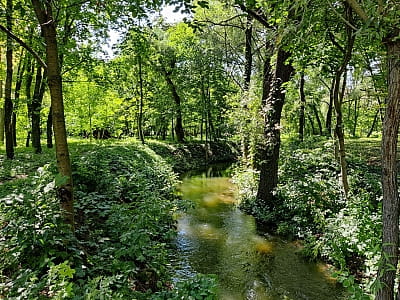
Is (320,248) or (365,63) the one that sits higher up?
(365,63)

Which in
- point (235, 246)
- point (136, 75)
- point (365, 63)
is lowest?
point (235, 246)

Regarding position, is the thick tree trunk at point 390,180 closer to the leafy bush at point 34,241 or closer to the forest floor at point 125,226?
the forest floor at point 125,226

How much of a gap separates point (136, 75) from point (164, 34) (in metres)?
3.54

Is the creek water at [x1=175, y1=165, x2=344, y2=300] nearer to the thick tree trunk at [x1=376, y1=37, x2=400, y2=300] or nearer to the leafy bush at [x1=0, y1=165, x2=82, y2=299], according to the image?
the thick tree trunk at [x1=376, y1=37, x2=400, y2=300]

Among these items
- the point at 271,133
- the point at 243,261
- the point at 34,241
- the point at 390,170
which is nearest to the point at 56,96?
the point at 34,241

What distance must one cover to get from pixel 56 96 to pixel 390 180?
376 cm

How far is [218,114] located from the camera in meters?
24.9

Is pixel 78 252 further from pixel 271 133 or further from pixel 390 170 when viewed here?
pixel 271 133

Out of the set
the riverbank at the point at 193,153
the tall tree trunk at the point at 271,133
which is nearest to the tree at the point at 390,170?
the tall tree trunk at the point at 271,133

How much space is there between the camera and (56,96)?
368cm

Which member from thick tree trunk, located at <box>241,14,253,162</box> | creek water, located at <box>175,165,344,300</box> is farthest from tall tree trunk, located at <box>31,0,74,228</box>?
thick tree trunk, located at <box>241,14,253,162</box>

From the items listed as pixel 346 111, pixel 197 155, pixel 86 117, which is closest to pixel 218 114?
pixel 197 155

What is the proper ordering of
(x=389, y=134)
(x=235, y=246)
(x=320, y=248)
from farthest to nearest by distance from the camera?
(x=235, y=246) → (x=320, y=248) → (x=389, y=134)

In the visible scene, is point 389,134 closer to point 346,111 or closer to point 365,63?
point 365,63
